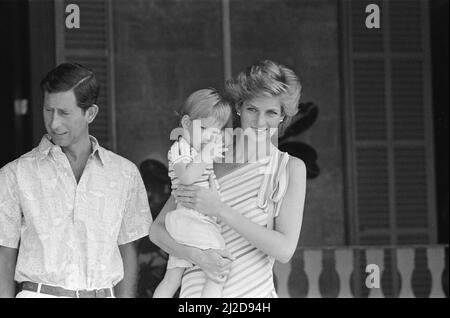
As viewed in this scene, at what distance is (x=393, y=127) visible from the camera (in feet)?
19.9

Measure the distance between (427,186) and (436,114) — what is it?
0.50 metres

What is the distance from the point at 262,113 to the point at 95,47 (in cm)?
277

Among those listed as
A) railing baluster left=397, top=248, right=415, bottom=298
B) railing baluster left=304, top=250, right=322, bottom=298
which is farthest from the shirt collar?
railing baluster left=397, top=248, right=415, bottom=298

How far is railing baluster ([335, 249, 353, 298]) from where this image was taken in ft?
19.4

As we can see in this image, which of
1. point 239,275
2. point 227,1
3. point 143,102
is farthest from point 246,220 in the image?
point 143,102

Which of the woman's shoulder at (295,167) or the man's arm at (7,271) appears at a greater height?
the woman's shoulder at (295,167)

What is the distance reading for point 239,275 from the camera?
3264 mm

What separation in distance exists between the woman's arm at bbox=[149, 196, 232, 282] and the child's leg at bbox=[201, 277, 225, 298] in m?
0.02

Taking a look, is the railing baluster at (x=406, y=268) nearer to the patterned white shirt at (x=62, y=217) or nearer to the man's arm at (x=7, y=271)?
the patterned white shirt at (x=62, y=217)

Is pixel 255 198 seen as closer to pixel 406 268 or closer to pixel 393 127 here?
pixel 406 268

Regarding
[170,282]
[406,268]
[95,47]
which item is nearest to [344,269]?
[406,268]

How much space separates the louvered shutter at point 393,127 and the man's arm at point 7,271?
122 inches

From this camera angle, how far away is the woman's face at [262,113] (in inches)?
128

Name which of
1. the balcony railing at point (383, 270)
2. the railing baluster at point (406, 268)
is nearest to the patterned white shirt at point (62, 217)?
the balcony railing at point (383, 270)
